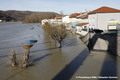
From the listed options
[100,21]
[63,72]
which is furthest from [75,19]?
[63,72]

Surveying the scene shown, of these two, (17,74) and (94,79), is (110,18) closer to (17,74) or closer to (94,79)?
(94,79)

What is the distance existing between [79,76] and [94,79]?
119 centimetres

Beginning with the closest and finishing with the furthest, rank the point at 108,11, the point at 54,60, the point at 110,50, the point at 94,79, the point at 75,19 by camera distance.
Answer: the point at 94,79
the point at 54,60
the point at 110,50
the point at 108,11
the point at 75,19

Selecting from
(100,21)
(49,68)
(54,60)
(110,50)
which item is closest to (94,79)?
(49,68)

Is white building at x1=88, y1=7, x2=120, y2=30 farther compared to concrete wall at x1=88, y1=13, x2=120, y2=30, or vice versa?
concrete wall at x1=88, y1=13, x2=120, y2=30

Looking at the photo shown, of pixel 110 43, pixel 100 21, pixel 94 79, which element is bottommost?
pixel 94 79

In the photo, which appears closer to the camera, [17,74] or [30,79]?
[30,79]

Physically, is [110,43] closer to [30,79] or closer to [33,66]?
[33,66]

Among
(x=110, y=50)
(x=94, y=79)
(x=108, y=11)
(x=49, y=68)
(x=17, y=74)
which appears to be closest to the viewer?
(x=94, y=79)

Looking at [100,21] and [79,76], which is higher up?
[100,21]

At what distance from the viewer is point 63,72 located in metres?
11.5

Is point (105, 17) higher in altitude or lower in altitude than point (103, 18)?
higher

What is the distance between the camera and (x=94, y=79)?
402 inches

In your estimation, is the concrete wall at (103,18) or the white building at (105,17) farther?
the concrete wall at (103,18)
